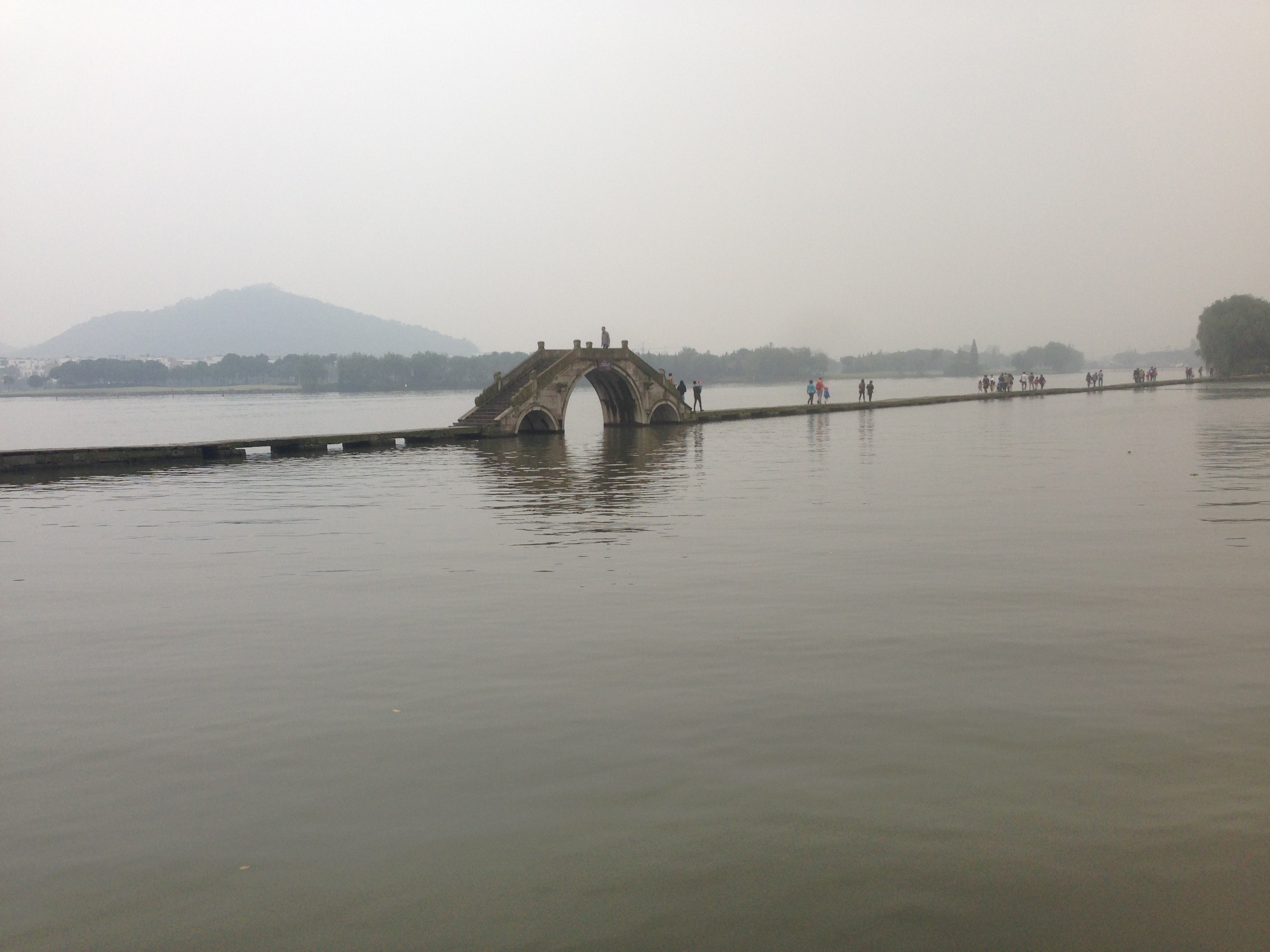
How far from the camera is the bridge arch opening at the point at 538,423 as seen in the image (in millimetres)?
57562

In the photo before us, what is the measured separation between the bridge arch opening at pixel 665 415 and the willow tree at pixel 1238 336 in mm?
114875

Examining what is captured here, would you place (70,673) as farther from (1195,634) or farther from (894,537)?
(894,537)

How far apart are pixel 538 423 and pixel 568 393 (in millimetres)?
2284

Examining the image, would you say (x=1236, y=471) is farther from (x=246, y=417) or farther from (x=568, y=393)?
(x=246, y=417)

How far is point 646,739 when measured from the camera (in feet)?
28.3

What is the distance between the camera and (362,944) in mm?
5688

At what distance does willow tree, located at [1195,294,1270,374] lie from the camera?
147m

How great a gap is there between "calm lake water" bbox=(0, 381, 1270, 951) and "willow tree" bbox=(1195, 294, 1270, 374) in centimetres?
14610

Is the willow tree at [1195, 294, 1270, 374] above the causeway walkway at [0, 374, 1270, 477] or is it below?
above

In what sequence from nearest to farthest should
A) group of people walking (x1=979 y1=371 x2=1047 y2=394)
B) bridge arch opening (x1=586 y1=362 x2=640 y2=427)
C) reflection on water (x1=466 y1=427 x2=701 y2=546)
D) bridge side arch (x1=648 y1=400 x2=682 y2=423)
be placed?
reflection on water (x1=466 y1=427 x2=701 y2=546), bridge arch opening (x1=586 y1=362 x2=640 y2=427), bridge side arch (x1=648 y1=400 x2=682 y2=423), group of people walking (x1=979 y1=371 x2=1047 y2=394)

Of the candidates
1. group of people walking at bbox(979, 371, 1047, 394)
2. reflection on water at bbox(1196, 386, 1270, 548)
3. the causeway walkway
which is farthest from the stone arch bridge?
group of people walking at bbox(979, 371, 1047, 394)

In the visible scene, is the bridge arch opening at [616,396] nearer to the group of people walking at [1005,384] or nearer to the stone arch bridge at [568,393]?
the stone arch bridge at [568,393]

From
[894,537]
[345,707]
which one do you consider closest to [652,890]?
[345,707]

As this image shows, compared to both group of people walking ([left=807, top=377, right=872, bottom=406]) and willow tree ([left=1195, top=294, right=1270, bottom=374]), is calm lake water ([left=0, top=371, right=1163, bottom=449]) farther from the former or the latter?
willow tree ([left=1195, top=294, right=1270, bottom=374])
